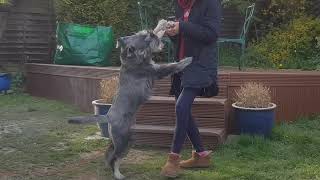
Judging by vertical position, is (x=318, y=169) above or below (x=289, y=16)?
below

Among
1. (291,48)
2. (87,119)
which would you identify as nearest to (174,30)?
(87,119)

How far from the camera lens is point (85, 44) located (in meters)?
9.53

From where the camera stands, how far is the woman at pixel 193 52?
15.8 feet

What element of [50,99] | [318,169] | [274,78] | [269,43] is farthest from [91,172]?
[269,43]

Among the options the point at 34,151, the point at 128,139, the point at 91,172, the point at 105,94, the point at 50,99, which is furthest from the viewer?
the point at 50,99

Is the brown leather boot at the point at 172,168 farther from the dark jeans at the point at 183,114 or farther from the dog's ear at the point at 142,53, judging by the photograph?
the dog's ear at the point at 142,53

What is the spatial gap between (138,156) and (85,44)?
4.13m

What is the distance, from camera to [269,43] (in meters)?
9.80

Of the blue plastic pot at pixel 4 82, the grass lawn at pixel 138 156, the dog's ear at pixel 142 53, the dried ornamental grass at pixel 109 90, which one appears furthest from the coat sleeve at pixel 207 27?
the blue plastic pot at pixel 4 82

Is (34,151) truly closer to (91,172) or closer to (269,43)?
(91,172)

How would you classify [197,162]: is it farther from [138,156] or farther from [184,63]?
[184,63]

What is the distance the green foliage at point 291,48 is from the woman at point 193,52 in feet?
13.5

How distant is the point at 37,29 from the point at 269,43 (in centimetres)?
448

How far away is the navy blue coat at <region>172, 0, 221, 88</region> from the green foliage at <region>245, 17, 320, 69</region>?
4.14 m
